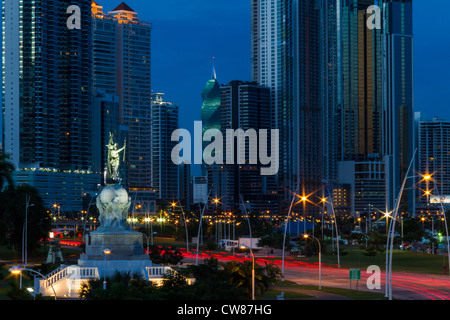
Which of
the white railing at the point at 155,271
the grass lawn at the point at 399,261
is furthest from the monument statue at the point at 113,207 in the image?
the grass lawn at the point at 399,261

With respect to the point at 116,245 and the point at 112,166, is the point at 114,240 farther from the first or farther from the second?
the point at 112,166

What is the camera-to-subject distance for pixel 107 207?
63281 mm

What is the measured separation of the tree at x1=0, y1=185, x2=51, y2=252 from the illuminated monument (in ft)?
107

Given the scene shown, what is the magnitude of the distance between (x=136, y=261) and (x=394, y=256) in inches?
2364

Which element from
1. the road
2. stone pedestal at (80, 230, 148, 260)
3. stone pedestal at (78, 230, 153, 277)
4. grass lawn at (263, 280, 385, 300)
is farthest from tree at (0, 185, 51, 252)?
grass lawn at (263, 280, 385, 300)

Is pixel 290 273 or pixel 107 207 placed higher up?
pixel 107 207

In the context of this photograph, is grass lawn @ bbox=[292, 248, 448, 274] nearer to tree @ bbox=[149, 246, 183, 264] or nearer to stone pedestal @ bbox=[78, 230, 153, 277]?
tree @ bbox=[149, 246, 183, 264]

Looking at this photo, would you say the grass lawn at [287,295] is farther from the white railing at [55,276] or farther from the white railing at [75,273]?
the white railing at [55,276]

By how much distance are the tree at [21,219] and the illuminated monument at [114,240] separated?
32483 millimetres

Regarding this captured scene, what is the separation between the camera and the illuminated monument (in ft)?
197

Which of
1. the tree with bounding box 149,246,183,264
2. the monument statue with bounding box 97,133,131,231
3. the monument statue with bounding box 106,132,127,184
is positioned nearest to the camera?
the monument statue with bounding box 97,133,131,231

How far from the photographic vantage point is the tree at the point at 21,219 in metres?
95.3
